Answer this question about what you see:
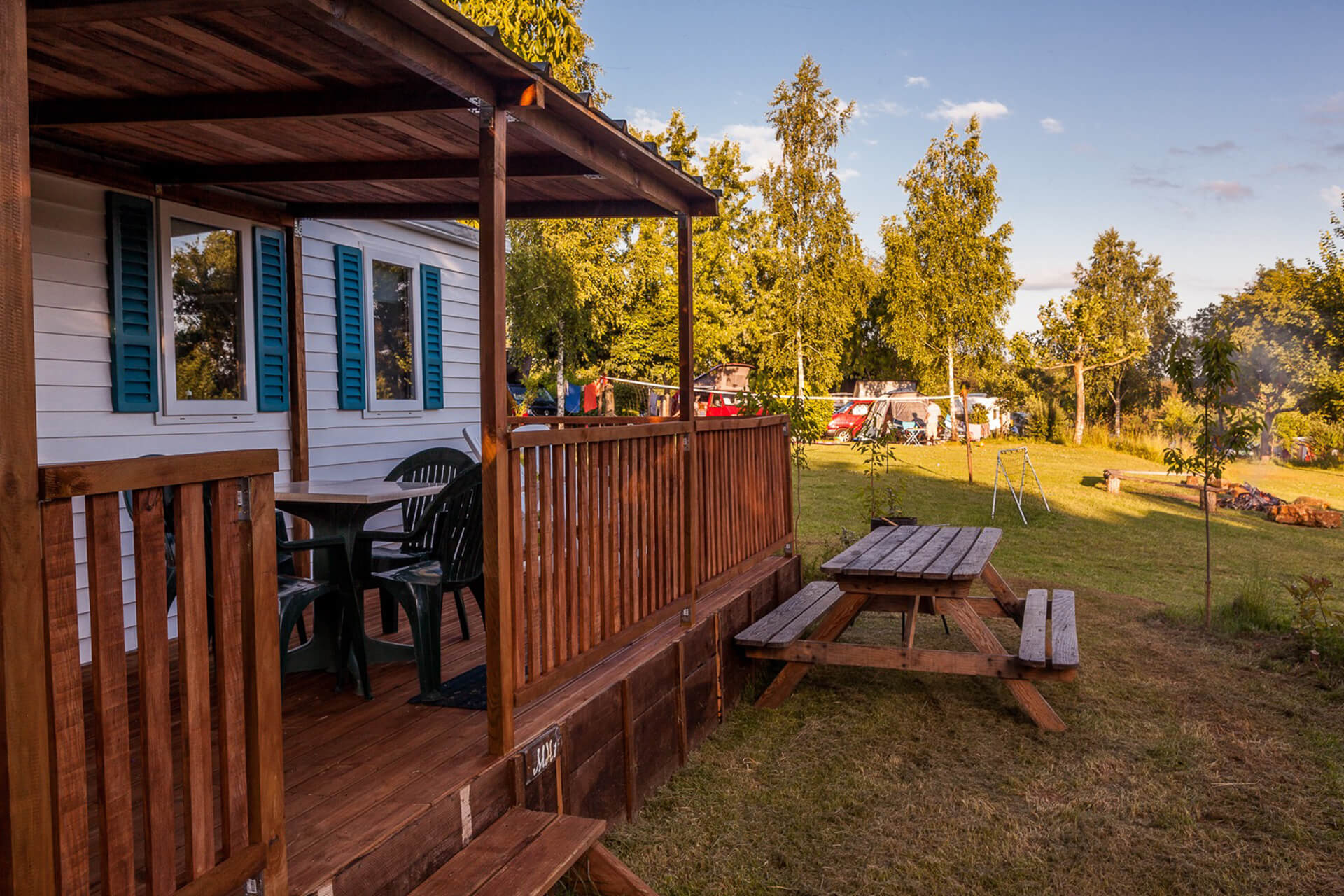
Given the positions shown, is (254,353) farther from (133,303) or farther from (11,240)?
(11,240)

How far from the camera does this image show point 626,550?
402 cm

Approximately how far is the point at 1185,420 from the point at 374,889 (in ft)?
70.6

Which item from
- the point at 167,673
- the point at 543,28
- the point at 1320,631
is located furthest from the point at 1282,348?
the point at 167,673

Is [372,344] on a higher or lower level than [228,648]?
higher

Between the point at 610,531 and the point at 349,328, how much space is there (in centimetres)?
289

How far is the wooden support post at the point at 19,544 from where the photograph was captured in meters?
1.44

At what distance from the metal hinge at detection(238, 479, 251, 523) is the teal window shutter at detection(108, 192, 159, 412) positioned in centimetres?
286

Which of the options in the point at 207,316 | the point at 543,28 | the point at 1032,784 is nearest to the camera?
the point at 1032,784

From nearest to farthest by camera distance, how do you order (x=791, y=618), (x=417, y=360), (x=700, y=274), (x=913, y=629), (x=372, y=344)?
(x=913, y=629)
(x=791, y=618)
(x=372, y=344)
(x=417, y=360)
(x=700, y=274)

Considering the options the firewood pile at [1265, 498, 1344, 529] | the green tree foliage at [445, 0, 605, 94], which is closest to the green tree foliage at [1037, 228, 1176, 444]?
the firewood pile at [1265, 498, 1344, 529]

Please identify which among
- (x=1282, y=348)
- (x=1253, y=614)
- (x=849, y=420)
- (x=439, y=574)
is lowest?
(x=1253, y=614)

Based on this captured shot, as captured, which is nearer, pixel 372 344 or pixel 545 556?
pixel 545 556

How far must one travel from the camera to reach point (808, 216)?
2812cm

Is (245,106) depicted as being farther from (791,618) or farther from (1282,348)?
(1282,348)
